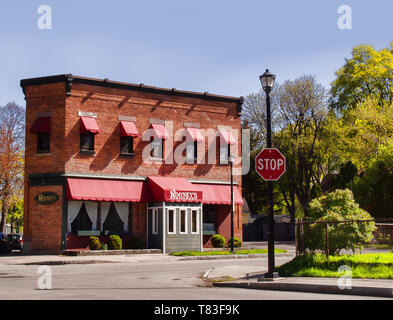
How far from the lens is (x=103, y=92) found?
3497 centimetres

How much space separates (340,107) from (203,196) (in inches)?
1052

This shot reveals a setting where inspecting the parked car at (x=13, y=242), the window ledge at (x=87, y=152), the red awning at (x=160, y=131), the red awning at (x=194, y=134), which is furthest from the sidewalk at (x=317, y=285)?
the parked car at (x=13, y=242)

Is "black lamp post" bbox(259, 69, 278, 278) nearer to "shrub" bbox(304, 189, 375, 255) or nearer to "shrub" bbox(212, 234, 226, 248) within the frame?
"shrub" bbox(304, 189, 375, 255)

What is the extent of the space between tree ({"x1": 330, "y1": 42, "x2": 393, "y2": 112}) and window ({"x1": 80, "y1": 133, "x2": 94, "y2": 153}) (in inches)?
1198

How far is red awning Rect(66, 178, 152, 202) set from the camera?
33.0 m

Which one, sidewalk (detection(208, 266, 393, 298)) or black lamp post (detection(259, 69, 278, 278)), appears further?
black lamp post (detection(259, 69, 278, 278))

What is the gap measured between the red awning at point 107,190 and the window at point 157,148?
2.02 m

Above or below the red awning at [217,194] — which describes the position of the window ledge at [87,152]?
above

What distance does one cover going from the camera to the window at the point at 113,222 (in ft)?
115

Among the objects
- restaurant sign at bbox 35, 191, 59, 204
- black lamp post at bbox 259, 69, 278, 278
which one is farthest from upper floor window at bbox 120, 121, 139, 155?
black lamp post at bbox 259, 69, 278, 278

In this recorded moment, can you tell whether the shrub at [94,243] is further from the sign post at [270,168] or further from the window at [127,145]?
the sign post at [270,168]

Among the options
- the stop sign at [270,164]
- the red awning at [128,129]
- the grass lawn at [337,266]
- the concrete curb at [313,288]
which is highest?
the red awning at [128,129]

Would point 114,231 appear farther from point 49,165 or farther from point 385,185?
point 385,185

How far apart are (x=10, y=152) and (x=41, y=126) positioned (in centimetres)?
2099
